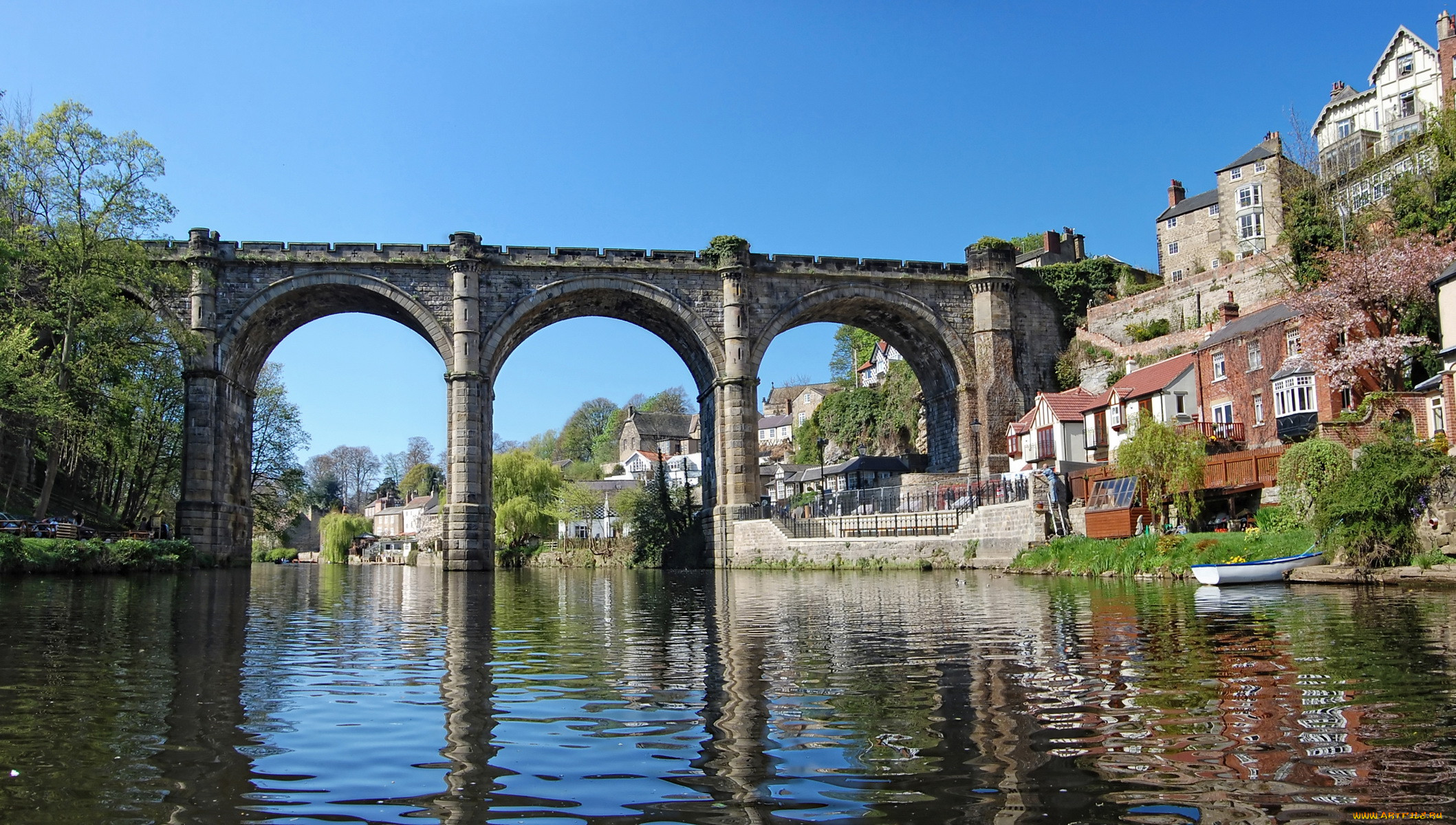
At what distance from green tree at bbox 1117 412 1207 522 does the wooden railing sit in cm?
611

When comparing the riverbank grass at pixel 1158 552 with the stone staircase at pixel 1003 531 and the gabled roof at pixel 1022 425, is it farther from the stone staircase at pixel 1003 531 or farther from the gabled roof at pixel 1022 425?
the gabled roof at pixel 1022 425

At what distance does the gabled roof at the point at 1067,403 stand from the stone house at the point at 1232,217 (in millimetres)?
16722

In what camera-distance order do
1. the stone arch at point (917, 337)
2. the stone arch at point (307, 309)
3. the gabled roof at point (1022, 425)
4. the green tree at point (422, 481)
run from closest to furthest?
the stone arch at point (307, 309) → the stone arch at point (917, 337) → the gabled roof at point (1022, 425) → the green tree at point (422, 481)

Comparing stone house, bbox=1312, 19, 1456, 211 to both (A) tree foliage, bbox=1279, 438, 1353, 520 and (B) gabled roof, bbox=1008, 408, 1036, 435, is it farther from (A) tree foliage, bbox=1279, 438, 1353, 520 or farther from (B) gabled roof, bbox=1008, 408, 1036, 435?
(A) tree foliage, bbox=1279, 438, 1353, 520

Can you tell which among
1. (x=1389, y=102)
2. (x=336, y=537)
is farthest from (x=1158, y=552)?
(x=336, y=537)

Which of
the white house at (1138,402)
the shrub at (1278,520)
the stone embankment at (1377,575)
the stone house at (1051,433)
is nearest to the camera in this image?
the stone embankment at (1377,575)

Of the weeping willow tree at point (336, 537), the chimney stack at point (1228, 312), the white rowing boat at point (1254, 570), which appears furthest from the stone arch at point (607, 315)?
the weeping willow tree at point (336, 537)

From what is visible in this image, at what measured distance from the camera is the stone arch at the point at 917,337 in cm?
3909

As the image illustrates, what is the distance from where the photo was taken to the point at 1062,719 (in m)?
5.91

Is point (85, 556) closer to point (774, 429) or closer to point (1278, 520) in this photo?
point (1278, 520)

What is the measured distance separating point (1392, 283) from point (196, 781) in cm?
3173

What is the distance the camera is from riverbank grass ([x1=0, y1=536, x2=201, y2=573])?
22859 mm

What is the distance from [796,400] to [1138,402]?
66.2m

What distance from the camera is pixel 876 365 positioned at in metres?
79.9
